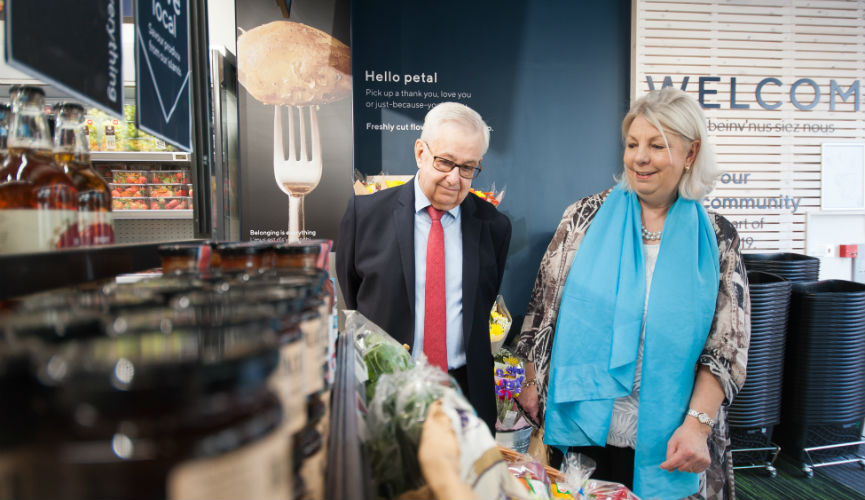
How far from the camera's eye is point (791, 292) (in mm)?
3344

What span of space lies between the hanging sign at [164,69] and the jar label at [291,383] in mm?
1161

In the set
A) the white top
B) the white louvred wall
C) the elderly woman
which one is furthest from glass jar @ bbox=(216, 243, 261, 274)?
the white louvred wall

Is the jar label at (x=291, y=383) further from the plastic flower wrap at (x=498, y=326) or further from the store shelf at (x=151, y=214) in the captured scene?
the store shelf at (x=151, y=214)

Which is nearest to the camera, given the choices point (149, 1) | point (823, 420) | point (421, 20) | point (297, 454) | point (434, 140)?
point (297, 454)

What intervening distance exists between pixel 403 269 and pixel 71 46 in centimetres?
126

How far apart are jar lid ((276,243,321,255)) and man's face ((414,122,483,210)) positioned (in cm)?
118

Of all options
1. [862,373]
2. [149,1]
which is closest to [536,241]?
[862,373]

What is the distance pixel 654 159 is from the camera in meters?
1.81

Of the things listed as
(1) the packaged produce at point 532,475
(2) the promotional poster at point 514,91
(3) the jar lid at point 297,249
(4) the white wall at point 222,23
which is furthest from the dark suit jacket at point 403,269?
(4) the white wall at point 222,23

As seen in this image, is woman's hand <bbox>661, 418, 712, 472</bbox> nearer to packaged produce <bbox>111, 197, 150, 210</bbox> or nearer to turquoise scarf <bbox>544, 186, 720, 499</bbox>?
turquoise scarf <bbox>544, 186, 720, 499</bbox>

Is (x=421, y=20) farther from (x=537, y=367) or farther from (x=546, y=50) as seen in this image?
(x=537, y=367)

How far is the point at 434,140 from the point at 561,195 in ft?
8.93

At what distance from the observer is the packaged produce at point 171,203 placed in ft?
12.0

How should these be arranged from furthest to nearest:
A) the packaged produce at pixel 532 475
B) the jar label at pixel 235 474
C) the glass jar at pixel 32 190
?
the packaged produce at pixel 532 475
the glass jar at pixel 32 190
the jar label at pixel 235 474
